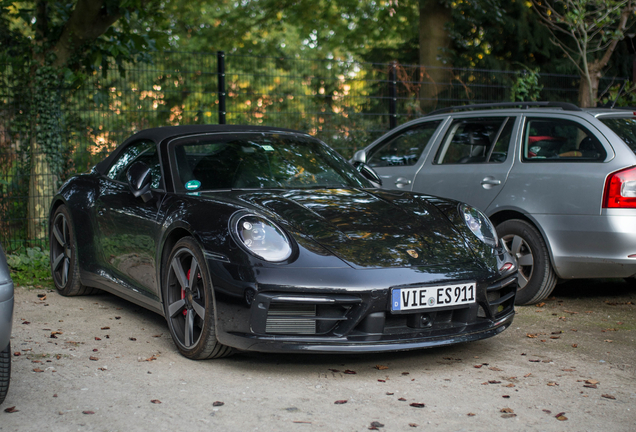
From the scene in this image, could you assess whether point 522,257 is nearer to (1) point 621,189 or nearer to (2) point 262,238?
(1) point 621,189

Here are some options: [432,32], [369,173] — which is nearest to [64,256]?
[369,173]

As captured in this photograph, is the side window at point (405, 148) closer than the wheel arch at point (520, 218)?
No

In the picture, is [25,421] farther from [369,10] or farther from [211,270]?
[369,10]

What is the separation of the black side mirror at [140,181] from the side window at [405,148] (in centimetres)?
295

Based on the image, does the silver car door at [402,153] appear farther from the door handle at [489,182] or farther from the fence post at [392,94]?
the fence post at [392,94]

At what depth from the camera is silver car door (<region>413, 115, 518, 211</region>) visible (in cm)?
613

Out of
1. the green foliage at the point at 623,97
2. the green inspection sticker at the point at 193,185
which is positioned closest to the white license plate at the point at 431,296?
the green inspection sticker at the point at 193,185

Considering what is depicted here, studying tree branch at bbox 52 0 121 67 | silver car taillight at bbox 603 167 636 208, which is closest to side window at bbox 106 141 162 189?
silver car taillight at bbox 603 167 636 208

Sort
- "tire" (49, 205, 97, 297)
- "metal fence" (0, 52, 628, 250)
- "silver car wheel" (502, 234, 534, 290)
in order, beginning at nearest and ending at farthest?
"silver car wheel" (502, 234, 534, 290) < "tire" (49, 205, 97, 297) < "metal fence" (0, 52, 628, 250)

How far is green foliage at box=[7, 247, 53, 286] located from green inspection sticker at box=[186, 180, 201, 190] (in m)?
2.58

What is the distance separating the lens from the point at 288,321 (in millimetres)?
3775

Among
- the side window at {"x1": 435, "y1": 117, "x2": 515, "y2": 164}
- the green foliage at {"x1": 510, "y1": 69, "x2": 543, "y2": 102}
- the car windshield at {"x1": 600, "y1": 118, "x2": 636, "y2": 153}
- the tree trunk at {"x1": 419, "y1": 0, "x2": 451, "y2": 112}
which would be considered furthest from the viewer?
the tree trunk at {"x1": 419, "y1": 0, "x2": 451, "y2": 112}

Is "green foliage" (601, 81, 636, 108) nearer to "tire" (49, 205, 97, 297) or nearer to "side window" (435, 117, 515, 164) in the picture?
"side window" (435, 117, 515, 164)

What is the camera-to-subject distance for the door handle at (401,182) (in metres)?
6.86
